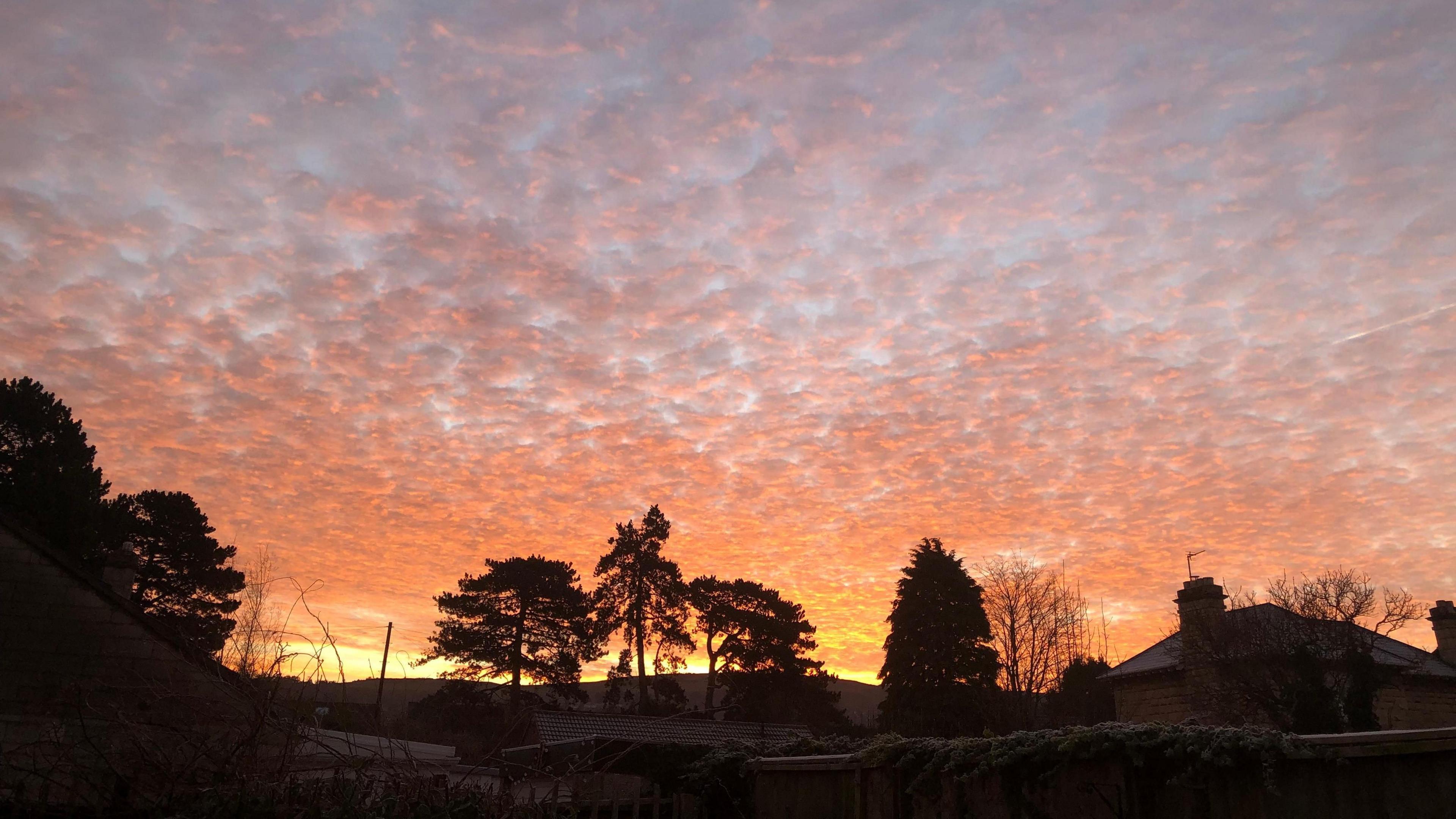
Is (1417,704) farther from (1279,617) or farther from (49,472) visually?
(49,472)

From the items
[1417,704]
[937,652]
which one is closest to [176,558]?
[937,652]

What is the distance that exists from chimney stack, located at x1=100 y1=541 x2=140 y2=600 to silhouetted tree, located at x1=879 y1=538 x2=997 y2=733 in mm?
26768

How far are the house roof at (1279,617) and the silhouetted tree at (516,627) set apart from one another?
75.9 feet

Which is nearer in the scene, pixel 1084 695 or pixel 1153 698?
pixel 1153 698

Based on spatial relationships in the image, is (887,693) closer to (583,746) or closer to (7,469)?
(583,746)

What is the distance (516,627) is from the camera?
130ft

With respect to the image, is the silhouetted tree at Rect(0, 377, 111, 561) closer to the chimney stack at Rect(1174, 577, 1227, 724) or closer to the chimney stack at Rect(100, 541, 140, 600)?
the chimney stack at Rect(100, 541, 140, 600)

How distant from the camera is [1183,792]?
7719 millimetres

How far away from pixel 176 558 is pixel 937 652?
95.6ft

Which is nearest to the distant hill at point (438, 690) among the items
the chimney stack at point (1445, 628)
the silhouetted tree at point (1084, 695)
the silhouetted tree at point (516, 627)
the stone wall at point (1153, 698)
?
the silhouetted tree at point (516, 627)

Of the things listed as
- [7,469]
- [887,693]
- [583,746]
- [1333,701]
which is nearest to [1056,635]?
[887,693]

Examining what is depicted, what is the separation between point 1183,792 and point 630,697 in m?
37.5

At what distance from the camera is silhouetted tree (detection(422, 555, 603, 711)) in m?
39.0

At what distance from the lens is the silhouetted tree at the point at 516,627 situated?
1534 inches
